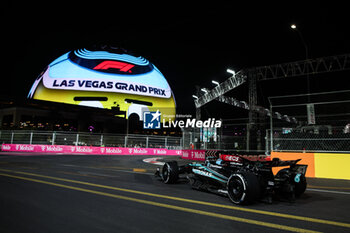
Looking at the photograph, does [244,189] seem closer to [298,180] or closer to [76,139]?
[298,180]

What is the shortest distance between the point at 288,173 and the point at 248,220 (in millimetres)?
1837

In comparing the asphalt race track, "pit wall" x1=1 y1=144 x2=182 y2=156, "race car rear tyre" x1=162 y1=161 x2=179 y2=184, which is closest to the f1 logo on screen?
"pit wall" x1=1 y1=144 x2=182 y2=156

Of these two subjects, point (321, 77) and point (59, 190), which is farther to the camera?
point (321, 77)

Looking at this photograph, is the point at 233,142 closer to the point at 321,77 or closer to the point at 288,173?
the point at 288,173

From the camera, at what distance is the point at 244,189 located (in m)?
4.14

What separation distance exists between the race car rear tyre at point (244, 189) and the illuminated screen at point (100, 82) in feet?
170

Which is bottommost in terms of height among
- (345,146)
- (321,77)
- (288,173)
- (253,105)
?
(288,173)

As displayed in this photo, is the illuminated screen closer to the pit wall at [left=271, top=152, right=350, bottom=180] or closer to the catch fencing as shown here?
Answer: the catch fencing

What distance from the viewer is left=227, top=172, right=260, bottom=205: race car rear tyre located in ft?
13.6

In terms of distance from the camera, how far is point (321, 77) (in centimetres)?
2145

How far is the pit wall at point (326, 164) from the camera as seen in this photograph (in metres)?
8.20

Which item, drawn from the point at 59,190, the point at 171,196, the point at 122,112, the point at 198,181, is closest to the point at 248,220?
the point at 171,196

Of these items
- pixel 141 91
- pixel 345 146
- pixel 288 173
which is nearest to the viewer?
pixel 288 173

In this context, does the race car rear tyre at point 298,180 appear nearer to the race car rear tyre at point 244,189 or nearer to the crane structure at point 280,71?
the race car rear tyre at point 244,189
